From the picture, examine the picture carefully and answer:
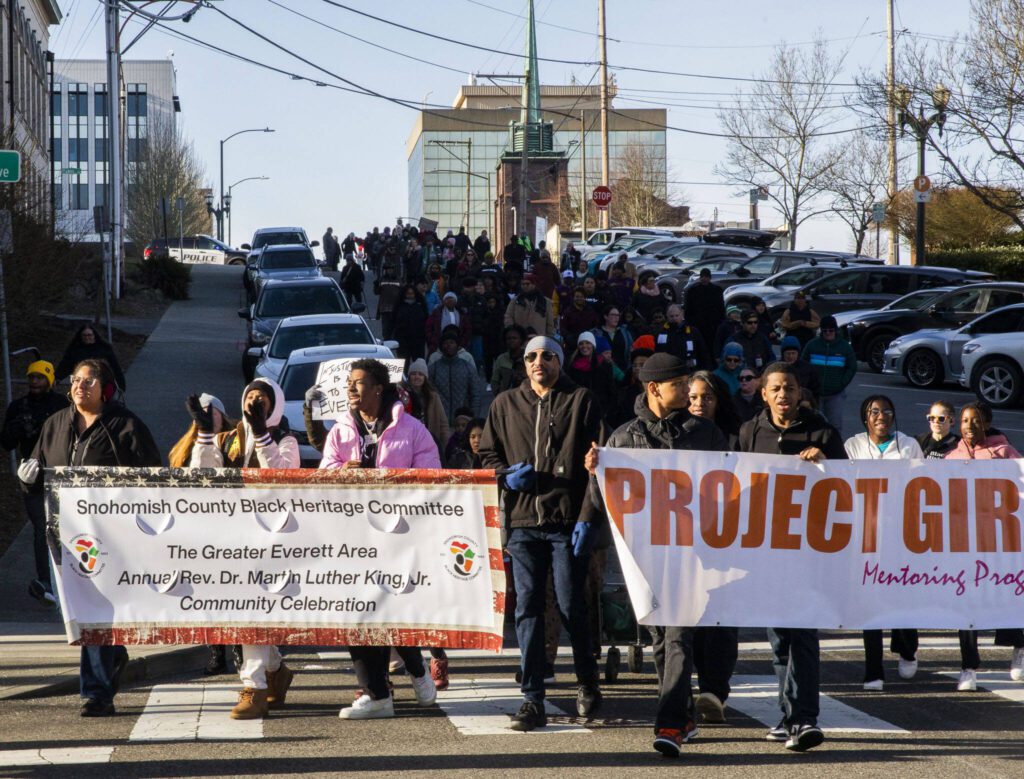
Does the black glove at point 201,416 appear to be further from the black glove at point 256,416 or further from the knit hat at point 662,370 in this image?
the knit hat at point 662,370

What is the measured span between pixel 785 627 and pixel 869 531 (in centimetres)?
84

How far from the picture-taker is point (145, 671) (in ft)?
30.7

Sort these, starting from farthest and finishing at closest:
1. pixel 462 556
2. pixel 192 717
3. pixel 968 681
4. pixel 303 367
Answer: pixel 303 367 → pixel 968 681 → pixel 192 717 → pixel 462 556

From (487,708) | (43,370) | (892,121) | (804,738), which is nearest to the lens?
(804,738)

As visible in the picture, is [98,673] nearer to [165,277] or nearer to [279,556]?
[279,556]

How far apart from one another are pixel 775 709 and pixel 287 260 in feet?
92.0

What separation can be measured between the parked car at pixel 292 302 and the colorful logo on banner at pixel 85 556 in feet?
51.9

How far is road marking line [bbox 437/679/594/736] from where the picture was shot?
25.1 ft

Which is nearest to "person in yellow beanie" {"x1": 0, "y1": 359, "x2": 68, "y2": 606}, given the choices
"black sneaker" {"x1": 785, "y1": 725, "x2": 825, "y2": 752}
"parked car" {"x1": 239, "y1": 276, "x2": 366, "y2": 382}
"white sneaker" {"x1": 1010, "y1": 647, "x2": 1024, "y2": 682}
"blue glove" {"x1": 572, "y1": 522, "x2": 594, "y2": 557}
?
"blue glove" {"x1": 572, "y1": 522, "x2": 594, "y2": 557}

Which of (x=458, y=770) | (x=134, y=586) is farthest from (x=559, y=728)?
(x=134, y=586)

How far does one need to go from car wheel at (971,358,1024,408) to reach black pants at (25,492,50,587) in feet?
53.7

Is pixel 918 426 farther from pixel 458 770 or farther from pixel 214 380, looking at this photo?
pixel 458 770

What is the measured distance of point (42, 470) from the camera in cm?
814

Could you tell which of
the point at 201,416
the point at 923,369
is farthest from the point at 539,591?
the point at 923,369
